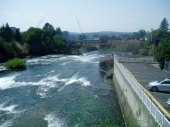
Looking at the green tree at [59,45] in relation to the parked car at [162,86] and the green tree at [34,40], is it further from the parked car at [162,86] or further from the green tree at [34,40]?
the parked car at [162,86]

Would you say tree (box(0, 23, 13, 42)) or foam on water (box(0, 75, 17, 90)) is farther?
tree (box(0, 23, 13, 42))

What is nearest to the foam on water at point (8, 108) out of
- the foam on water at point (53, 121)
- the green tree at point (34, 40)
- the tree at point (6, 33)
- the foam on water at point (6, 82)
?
the foam on water at point (53, 121)

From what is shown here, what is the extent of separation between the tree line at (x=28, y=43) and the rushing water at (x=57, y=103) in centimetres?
4301

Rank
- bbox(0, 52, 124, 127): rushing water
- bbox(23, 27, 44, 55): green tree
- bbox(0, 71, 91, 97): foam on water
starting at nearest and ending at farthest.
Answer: bbox(0, 52, 124, 127): rushing water, bbox(0, 71, 91, 97): foam on water, bbox(23, 27, 44, 55): green tree

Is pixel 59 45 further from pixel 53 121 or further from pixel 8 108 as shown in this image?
pixel 53 121

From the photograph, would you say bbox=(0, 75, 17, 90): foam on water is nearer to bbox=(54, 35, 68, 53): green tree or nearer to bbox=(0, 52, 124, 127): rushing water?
bbox=(0, 52, 124, 127): rushing water

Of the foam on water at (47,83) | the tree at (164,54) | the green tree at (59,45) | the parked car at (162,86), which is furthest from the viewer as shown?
the green tree at (59,45)

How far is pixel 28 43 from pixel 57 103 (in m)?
88.1

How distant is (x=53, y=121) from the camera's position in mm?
29422

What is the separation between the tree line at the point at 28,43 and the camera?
98.2 m

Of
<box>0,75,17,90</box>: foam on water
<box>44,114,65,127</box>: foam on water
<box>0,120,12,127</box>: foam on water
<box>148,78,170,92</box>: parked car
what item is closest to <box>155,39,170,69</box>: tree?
<box>148,78,170,92</box>: parked car

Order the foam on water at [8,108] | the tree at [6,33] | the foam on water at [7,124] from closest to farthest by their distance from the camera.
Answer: the foam on water at [7,124], the foam on water at [8,108], the tree at [6,33]

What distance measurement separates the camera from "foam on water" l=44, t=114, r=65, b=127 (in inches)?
1115

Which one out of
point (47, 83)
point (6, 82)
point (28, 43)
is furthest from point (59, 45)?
point (47, 83)
